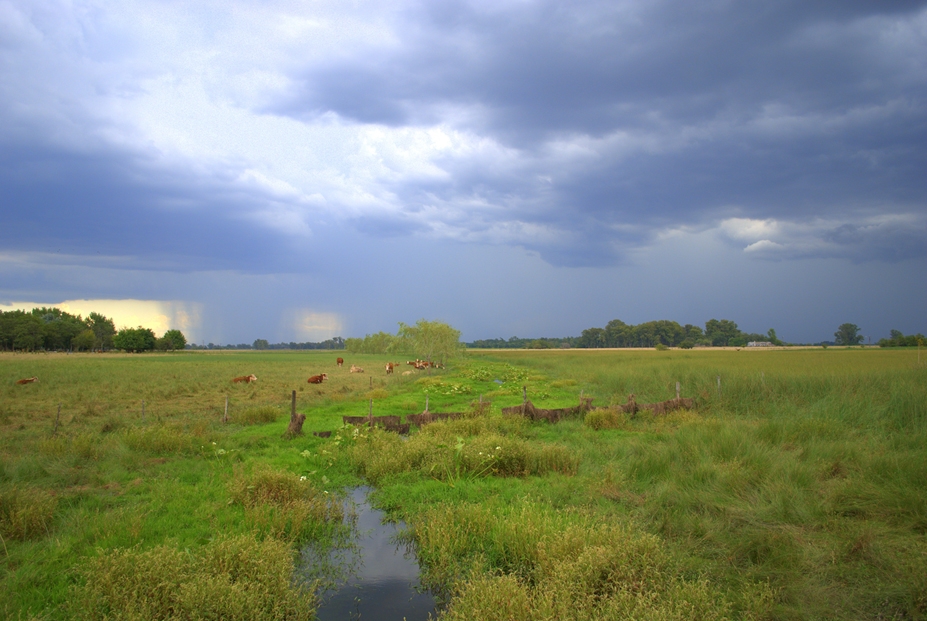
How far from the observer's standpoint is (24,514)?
7949 mm

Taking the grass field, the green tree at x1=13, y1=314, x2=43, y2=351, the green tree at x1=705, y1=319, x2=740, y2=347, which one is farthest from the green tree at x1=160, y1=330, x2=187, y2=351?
the green tree at x1=705, y1=319, x2=740, y2=347

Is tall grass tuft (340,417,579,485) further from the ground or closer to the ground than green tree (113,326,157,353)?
closer to the ground

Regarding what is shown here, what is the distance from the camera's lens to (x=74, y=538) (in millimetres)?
7605

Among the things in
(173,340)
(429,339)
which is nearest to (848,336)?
(429,339)

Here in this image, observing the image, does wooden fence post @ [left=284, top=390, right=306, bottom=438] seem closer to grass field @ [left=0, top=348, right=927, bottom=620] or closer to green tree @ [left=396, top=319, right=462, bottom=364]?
grass field @ [left=0, top=348, right=927, bottom=620]

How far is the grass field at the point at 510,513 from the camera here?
19.7ft

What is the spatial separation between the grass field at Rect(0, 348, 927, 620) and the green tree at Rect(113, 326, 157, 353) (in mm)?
105042

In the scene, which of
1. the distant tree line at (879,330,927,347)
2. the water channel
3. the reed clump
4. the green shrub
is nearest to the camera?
the water channel

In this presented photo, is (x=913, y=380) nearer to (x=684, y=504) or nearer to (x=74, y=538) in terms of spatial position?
A: (x=684, y=504)

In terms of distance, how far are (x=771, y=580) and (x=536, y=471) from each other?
5.73 m

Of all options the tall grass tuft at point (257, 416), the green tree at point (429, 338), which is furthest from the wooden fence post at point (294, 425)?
the green tree at point (429, 338)

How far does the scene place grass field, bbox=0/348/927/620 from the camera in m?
5.99

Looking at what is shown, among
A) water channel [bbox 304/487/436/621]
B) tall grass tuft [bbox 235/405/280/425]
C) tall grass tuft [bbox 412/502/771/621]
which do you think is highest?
tall grass tuft [bbox 235/405/280/425]

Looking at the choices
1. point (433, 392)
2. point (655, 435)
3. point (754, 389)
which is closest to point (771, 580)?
point (655, 435)
